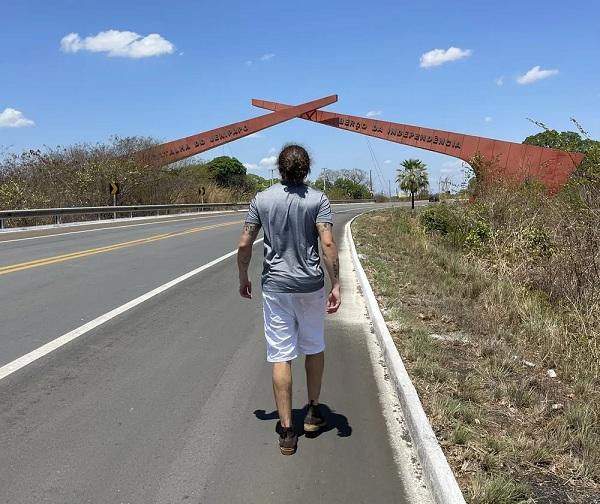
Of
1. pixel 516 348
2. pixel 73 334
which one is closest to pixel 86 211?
pixel 73 334

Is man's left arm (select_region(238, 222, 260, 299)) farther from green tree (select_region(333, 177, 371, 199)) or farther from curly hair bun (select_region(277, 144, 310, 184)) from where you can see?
green tree (select_region(333, 177, 371, 199))

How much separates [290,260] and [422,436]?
148 cm

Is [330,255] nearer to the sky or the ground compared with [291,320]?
nearer to the sky

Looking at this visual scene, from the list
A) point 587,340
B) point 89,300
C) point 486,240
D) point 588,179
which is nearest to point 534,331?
point 587,340

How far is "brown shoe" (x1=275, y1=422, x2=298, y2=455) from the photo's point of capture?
Result: 13.3 feet

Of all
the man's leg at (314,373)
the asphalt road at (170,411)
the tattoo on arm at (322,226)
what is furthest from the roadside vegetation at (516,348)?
the tattoo on arm at (322,226)

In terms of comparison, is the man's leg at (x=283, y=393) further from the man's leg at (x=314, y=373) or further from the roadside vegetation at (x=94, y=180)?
the roadside vegetation at (x=94, y=180)

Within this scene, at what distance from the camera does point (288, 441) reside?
161 inches

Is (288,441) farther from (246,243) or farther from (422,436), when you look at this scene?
(246,243)

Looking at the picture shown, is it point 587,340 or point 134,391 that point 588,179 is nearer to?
point 587,340

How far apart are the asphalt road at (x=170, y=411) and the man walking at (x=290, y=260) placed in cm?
45

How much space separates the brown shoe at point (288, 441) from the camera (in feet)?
13.3

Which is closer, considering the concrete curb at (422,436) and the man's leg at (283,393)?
the concrete curb at (422,436)

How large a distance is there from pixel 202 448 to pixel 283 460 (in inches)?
22.8
